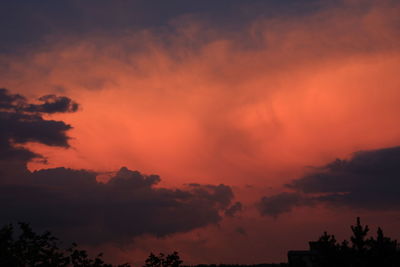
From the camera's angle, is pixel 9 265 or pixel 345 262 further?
pixel 9 265

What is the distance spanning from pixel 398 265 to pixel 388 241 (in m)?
2.37

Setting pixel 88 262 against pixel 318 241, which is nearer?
pixel 318 241

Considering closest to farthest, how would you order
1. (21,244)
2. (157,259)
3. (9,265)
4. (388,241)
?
(388,241) < (9,265) < (21,244) < (157,259)

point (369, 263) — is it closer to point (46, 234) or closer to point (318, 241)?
point (318, 241)

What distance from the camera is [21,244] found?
44.2 m

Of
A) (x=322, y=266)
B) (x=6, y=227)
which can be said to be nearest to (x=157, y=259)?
(x=6, y=227)

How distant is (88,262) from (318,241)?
28.6m

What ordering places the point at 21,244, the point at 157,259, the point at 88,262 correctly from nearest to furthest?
the point at 21,244 < the point at 88,262 < the point at 157,259

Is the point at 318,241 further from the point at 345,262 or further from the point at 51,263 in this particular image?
the point at 51,263

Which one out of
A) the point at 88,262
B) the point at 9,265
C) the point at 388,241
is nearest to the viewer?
the point at 388,241

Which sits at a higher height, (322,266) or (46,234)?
(46,234)

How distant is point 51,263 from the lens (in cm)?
4506

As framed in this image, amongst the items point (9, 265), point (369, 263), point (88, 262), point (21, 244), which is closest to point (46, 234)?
point (21, 244)

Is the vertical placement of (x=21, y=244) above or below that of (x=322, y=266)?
above
